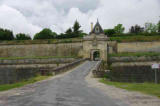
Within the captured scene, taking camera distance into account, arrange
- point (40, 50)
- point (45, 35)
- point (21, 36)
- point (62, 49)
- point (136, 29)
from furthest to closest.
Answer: point (136, 29), point (21, 36), point (45, 35), point (40, 50), point (62, 49)

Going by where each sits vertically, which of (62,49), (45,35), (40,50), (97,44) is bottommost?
(40,50)

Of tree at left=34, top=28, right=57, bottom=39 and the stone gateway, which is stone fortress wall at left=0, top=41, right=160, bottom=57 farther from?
tree at left=34, top=28, right=57, bottom=39

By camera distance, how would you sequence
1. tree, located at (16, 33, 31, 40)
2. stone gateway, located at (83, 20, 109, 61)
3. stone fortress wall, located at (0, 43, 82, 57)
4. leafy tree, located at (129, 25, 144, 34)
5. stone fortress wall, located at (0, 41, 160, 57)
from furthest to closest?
leafy tree, located at (129, 25, 144, 34) < tree, located at (16, 33, 31, 40) < stone fortress wall, located at (0, 43, 82, 57) < stone fortress wall, located at (0, 41, 160, 57) < stone gateway, located at (83, 20, 109, 61)

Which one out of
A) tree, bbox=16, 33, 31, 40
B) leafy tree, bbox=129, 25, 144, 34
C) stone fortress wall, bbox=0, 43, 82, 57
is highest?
leafy tree, bbox=129, 25, 144, 34

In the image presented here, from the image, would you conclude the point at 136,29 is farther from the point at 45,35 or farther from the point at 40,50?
the point at 40,50

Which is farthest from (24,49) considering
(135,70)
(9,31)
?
(135,70)

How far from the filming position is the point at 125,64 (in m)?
29.7

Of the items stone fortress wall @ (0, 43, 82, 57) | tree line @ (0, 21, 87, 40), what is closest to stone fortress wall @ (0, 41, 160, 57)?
stone fortress wall @ (0, 43, 82, 57)

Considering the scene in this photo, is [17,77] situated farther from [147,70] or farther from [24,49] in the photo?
[147,70]

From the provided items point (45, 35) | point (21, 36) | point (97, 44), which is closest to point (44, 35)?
point (45, 35)

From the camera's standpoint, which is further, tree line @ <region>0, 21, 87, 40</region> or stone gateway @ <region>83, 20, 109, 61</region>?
tree line @ <region>0, 21, 87, 40</region>

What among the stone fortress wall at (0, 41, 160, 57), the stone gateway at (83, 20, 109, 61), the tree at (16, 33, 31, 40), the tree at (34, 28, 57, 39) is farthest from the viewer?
the tree at (16, 33, 31, 40)

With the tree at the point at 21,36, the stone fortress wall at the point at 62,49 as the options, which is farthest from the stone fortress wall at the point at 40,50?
the tree at the point at 21,36

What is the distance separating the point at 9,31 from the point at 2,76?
2698cm
